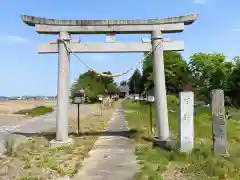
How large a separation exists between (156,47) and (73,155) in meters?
5.07

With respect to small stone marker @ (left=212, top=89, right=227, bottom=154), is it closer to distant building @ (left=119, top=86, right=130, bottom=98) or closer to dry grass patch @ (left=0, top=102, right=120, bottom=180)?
dry grass patch @ (left=0, top=102, right=120, bottom=180)

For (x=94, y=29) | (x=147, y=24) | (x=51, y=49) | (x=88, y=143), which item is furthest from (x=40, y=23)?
(x=88, y=143)

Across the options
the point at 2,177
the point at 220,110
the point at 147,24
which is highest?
the point at 147,24

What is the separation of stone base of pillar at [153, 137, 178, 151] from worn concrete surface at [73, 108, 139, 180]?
89 cm

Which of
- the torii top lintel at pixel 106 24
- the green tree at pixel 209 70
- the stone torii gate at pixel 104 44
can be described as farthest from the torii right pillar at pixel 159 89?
the green tree at pixel 209 70

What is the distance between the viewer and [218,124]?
34.0 feet

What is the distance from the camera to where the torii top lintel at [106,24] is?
43.8 ft

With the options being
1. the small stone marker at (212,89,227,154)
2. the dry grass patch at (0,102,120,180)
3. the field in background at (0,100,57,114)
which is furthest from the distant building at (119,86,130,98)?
the small stone marker at (212,89,227,154)

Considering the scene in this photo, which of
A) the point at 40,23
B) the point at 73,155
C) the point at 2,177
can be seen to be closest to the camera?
the point at 2,177

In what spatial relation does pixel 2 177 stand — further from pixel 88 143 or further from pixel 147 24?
pixel 147 24

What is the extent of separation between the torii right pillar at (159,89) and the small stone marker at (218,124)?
2929 millimetres

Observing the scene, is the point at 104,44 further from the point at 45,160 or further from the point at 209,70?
the point at 209,70

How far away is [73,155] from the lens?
36.3ft

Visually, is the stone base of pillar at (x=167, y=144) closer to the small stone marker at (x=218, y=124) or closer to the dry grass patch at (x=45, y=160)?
the small stone marker at (x=218, y=124)
